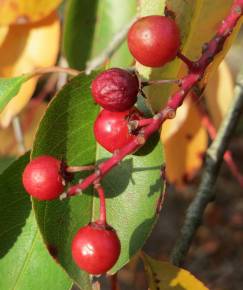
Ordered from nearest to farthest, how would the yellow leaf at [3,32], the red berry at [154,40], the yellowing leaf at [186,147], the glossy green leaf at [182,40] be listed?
the red berry at [154,40]
the glossy green leaf at [182,40]
the yellow leaf at [3,32]
the yellowing leaf at [186,147]

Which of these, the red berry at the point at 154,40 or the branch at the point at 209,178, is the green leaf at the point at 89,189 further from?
the branch at the point at 209,178

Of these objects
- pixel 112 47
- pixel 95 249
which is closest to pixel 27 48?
pixel 112 47

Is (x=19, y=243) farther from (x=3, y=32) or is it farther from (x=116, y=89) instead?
(x=3, y=32)

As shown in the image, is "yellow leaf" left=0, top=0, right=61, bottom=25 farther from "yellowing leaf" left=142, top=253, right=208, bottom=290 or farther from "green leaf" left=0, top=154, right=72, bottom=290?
"yellowing leaf" left=142, top=253, right=208, bottom=290

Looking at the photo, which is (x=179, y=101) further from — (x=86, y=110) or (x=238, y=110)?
(x=238, y=110)

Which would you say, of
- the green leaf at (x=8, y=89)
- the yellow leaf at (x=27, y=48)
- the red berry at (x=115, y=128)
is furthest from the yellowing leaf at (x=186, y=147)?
the red berry at (x=115, y=128)

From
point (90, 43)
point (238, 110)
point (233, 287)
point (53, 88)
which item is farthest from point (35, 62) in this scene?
point (233, 287)
